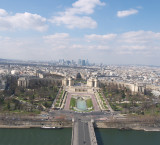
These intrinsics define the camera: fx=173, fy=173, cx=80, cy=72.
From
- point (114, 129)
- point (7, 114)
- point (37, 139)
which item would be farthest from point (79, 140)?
point (7, 114)

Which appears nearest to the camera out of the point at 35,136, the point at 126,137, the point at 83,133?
the point at 83,133

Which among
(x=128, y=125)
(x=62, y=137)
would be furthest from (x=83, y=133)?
(x=128, y=125)

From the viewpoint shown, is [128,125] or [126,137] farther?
[128,125]

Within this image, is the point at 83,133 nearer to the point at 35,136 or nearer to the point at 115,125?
the point at 35,136

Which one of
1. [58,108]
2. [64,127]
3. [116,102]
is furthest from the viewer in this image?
[116,102]

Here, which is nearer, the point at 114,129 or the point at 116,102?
the point at 114,129

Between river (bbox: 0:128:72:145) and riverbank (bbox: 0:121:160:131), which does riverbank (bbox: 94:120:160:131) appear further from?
river (bbox: 0:128:72:145)

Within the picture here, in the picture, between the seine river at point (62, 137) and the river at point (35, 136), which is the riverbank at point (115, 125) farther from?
the river at point (35, 136)

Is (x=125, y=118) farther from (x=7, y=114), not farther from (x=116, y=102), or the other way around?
(x=7, y=114)
